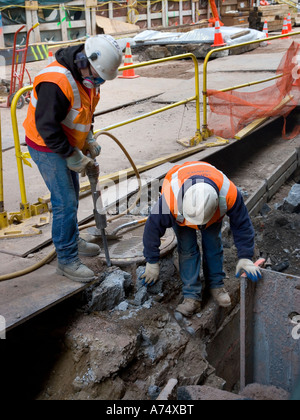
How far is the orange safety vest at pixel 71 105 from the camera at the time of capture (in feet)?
10.9

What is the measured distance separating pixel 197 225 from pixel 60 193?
3.44 feet

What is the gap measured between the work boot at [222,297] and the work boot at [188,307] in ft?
0.69

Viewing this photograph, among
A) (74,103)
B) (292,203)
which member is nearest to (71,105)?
(74,103)

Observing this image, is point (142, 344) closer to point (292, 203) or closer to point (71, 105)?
point (71, 105)

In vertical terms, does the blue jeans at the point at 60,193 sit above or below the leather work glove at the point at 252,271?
above

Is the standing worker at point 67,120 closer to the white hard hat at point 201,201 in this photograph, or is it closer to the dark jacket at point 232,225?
the dark jacket at point 232,225

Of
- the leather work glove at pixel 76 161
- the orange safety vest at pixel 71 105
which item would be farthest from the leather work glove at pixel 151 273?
the orange safety vest at pixel 71 105

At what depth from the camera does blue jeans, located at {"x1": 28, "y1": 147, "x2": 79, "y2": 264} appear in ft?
11.8

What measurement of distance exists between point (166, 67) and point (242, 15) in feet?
28.5

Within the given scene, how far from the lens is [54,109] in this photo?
3273 mm

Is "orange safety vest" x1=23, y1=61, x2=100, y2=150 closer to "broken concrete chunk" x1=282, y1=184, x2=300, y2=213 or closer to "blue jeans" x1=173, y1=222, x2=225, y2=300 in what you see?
"blue jeans" x1=173, y1=222, x2=225, y2=300

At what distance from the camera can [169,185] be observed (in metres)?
3.65

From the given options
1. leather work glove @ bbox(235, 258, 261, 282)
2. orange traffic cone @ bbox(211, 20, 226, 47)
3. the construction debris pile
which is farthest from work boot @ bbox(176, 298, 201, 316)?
the construction debris pile

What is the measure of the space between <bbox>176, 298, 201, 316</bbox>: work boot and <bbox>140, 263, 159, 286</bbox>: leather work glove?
0.30 metres
